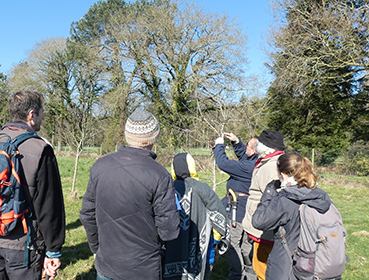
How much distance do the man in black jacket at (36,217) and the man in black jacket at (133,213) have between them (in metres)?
0.33

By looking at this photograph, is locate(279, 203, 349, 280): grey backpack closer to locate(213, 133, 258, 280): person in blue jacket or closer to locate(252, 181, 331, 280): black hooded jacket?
locate(252, 181, 331, 280): black hooded jacket

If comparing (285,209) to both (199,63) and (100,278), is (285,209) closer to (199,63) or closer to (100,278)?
(100,278)

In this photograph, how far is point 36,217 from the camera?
2014mm

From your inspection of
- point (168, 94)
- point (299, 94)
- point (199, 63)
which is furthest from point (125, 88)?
point (299, 94)

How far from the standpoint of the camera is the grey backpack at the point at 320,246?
7.04ft

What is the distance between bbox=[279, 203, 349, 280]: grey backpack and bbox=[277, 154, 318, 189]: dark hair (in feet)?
0.65

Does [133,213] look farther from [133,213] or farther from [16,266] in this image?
[16,266]

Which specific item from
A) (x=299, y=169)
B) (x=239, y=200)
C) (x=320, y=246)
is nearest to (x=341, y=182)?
(x=239, y=200)

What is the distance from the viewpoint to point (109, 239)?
1924mm

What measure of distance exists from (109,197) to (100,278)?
1.94 ft

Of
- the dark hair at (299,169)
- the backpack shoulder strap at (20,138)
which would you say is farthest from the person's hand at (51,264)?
the dark hair at (299,169)

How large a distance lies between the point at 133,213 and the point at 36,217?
0.71 meters

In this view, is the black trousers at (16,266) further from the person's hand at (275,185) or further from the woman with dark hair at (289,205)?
the person's hand at (275,185)

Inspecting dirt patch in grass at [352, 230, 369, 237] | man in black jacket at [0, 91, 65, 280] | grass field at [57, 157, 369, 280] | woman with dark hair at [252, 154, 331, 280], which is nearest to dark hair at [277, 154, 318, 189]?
woman with dark hair at [252, 154, 331, 280]
